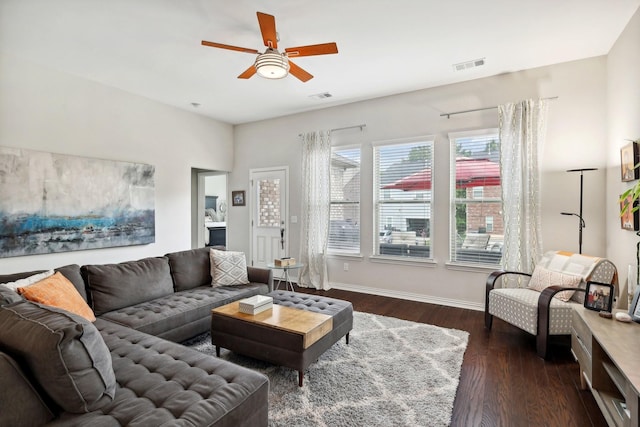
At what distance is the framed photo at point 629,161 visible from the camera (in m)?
2.60

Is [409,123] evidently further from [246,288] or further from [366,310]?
[246,288]

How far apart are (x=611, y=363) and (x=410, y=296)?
273cm

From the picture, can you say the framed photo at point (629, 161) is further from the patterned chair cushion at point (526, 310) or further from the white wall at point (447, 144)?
the patterned chair cushion at point (526, 310)

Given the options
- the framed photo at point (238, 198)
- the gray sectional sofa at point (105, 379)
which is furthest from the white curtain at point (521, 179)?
the framed photo at point (238, 198)

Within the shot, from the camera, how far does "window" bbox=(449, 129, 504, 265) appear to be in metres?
4.06

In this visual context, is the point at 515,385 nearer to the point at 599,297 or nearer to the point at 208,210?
the point at 599,297

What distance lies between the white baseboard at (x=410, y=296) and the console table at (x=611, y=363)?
5.88ft

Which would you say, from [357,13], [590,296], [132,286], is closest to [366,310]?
[590,296]

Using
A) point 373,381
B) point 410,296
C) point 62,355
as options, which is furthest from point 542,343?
point 62,355

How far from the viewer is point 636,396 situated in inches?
55.6

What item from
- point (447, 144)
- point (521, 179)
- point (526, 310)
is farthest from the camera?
point (447, 144)

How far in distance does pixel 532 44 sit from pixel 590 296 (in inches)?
101

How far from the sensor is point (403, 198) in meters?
4.71

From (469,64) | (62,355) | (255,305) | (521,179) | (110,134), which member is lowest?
(255,305)
